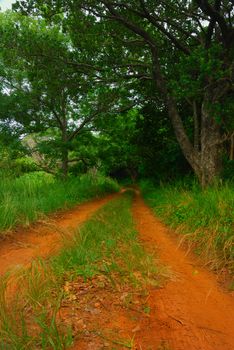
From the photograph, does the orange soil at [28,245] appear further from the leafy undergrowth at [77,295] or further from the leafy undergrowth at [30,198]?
the leafy undergrowth at [77,295]

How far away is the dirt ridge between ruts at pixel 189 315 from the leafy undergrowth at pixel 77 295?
0.16 metres

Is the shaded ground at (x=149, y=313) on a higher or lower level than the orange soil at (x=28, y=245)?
lower

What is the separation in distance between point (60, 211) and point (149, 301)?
21.4 ft

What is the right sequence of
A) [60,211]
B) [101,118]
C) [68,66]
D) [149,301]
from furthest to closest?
[101,118] → [68,66] → [60,211] → [149,301]

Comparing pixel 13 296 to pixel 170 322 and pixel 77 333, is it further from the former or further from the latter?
pixel 170 322

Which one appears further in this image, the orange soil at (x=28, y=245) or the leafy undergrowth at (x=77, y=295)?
the orange soil at (x=28, y=245)

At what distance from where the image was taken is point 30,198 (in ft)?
25.2

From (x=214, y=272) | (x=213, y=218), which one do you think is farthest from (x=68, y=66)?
(x=214, y=272)

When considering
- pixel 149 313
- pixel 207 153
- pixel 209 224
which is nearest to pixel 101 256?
pixel 149 313

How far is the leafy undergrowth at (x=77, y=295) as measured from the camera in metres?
2.40

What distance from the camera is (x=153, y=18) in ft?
33.2

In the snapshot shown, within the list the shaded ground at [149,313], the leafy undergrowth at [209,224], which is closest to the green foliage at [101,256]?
the shaded ground at [149,313]

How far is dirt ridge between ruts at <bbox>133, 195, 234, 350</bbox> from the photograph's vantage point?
2.64m

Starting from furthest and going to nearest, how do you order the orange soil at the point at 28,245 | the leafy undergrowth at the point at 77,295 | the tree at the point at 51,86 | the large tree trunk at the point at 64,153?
the large tree trunk at the point at 64,153
the tree at the point at 51,86
the orange soil at the point at 28,245
the leafy undergrowth at the point at 77,295
